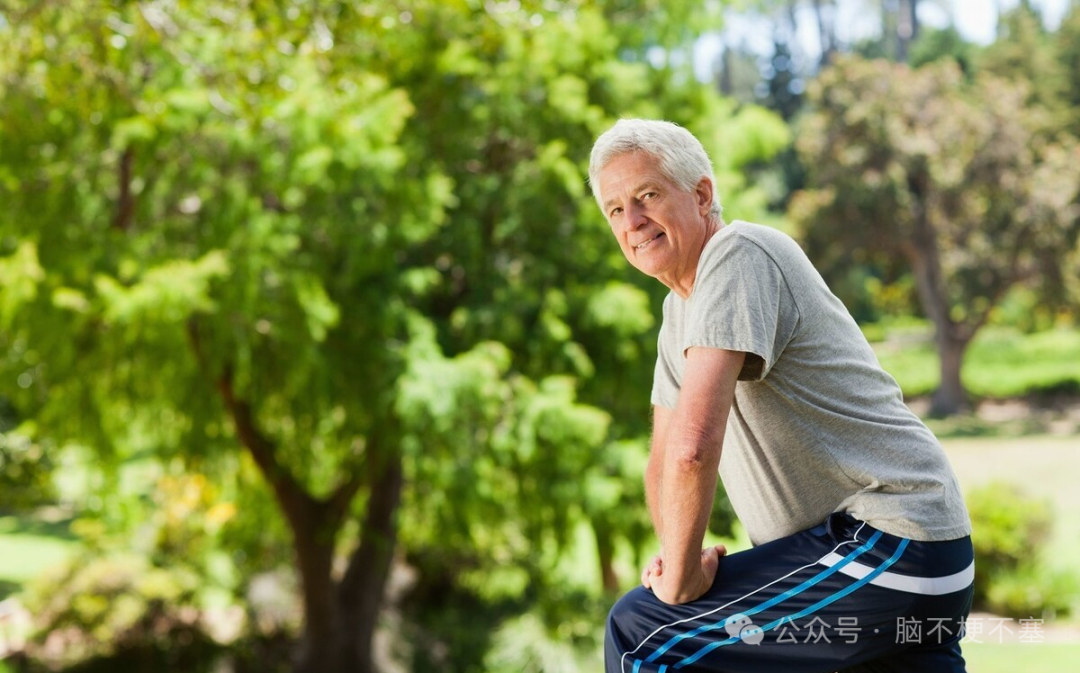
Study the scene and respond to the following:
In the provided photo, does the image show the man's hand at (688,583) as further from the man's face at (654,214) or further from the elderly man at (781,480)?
the man's face at (654,214)

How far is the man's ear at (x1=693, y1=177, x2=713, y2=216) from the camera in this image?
1.75 meters

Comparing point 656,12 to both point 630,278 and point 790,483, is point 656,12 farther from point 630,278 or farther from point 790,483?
point 790,483

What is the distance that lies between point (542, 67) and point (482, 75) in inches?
19.3

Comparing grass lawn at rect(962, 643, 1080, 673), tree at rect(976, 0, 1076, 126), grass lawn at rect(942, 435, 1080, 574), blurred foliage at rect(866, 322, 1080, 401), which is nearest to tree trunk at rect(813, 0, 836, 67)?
tree at rect(976, 0, 1076, 126)

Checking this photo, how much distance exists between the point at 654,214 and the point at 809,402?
1.29ft

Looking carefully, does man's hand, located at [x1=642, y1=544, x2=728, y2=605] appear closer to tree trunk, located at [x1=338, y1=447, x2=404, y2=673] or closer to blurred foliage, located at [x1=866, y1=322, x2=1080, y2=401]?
tree trunk, located at [x1=338, y1=447, x2=404, y2=673]

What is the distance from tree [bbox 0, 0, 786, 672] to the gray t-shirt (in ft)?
12.2

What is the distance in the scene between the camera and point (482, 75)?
833 cm

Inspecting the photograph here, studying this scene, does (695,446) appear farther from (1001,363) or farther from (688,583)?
(1001,363)

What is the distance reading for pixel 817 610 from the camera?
160cm

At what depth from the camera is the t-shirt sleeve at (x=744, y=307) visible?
1.53m

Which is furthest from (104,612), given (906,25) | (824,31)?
(906,25)

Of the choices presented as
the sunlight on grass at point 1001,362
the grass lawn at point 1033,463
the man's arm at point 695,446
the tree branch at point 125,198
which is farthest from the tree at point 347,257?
the sunlight on grass at point 1001,362

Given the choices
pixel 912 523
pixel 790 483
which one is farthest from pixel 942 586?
pixel 790 483
